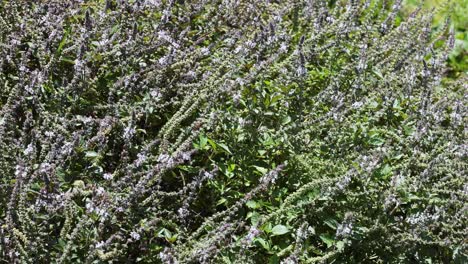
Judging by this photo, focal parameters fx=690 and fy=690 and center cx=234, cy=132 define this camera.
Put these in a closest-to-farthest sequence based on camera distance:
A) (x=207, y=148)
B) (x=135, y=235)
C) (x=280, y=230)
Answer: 1. (x=135, y=235)
2. (x=280, y=230)
3. (x=207, y=148)

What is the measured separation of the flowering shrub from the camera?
2.48 meters

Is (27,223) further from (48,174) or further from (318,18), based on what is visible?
(318,18)

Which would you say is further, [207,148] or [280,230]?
[207,148]

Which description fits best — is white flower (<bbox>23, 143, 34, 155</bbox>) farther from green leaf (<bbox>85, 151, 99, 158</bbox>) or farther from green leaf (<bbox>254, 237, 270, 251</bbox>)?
green leaf (<bbox>254, 237, 270, 251</bbox>)

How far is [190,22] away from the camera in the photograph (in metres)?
3.67

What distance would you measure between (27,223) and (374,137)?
1.55m

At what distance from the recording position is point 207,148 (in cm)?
293

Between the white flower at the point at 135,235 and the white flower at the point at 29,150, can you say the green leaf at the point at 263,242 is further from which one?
the white flower at the point at 29,150

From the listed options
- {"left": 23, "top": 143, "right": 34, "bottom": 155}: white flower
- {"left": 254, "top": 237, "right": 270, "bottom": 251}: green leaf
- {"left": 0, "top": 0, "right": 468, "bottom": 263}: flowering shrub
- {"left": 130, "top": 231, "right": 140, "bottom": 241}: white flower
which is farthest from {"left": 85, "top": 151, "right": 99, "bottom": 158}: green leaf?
{"left": 254, "top": 237, "right": 270, "bottom": 251}: green leaf

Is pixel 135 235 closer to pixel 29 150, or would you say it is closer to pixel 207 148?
pixel 29 150

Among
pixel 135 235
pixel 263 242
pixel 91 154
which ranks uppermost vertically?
pixel 91 154

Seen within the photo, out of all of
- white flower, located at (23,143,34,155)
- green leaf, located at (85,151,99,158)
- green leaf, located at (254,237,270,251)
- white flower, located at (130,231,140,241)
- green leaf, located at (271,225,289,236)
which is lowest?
green leaf, located at (254,237,270,251)

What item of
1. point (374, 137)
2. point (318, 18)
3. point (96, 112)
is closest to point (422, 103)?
point (374, 137)

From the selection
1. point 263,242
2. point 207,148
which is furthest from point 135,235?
point 207,148
